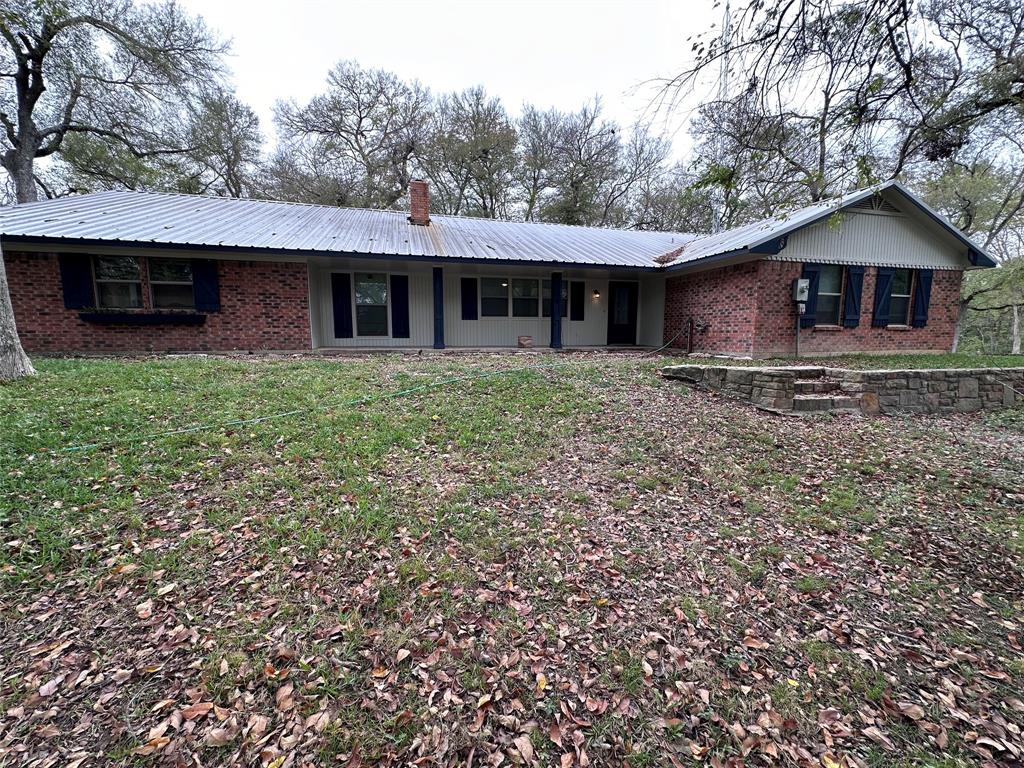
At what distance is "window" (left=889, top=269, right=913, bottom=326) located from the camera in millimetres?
11172

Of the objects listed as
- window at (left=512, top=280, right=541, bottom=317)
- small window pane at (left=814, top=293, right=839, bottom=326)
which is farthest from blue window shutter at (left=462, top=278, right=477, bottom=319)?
small window pane at (left=814, top=293, right=839, bottom=326)

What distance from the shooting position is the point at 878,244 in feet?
35.1

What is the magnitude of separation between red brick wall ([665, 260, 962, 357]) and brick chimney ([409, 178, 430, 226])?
7363 millimetres

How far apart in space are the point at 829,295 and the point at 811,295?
30.4 inches

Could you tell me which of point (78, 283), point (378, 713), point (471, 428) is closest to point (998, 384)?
point (471, 428)

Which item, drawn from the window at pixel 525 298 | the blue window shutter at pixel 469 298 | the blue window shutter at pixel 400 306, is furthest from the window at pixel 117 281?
the window at pixel 525 298

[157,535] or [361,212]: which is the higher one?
[361,212]

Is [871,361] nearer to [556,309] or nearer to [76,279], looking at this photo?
[556,309]

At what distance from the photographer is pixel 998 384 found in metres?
7.17

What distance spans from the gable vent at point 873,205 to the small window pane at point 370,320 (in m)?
11.4

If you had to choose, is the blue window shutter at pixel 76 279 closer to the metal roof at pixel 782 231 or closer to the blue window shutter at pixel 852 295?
the metal roof at pixel 782 231

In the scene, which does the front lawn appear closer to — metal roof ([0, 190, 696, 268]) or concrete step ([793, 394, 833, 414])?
concrete step ([793, 394, 833, 414])

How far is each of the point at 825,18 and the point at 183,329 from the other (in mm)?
→ 11303

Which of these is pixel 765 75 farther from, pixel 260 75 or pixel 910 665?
pixel 260 75
